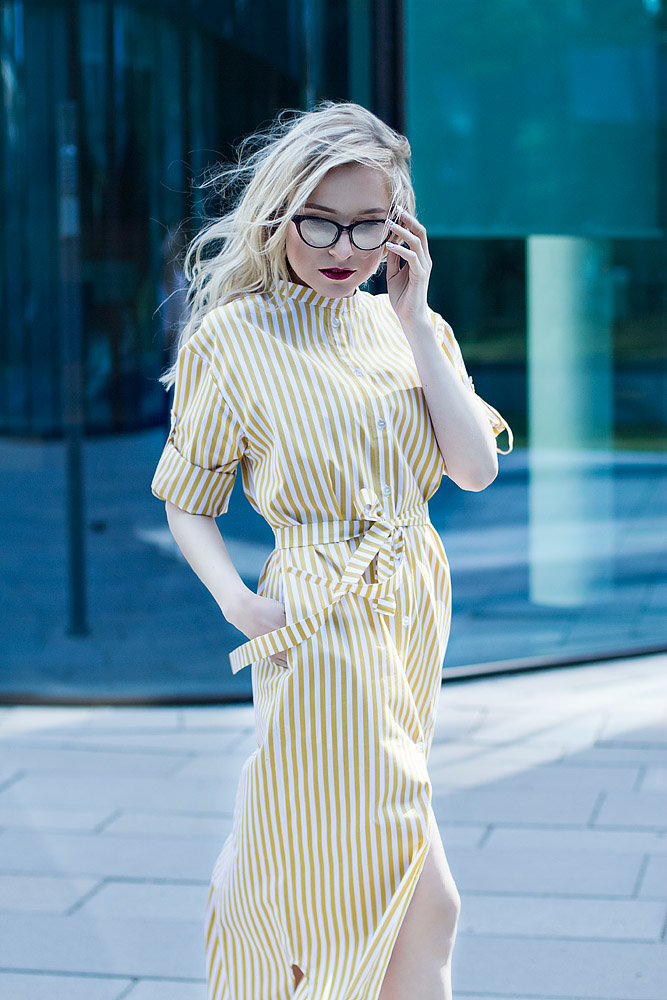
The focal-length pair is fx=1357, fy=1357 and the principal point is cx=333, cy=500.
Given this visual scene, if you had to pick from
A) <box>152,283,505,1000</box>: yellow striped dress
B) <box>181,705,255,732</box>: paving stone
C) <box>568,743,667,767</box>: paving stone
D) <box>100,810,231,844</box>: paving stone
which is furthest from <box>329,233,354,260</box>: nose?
<box>181,705,255,732</box>: paving stone

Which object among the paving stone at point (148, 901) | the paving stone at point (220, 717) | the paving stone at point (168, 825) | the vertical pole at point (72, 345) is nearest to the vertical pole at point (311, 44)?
the vertical pole at point (72, 345)

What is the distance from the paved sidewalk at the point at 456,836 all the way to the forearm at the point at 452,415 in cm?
126

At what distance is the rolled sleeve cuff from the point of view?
207 centimetres

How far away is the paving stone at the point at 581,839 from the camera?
138 inches

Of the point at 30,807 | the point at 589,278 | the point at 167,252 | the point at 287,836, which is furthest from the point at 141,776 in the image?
the point at 589,278

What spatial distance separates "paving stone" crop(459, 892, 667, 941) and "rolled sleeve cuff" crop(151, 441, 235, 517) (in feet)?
4.76

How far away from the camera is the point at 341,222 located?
196cm

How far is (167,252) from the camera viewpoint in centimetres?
506

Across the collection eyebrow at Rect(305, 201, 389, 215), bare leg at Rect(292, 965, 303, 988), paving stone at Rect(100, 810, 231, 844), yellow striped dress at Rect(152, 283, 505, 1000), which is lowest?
paving stone at Rect(100, 810, 231, 844)

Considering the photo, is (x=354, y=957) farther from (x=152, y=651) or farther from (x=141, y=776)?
(x=152, y=651)

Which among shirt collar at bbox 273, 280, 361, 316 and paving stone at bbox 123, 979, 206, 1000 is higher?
shirt collar at bbox 273, 280, 361, 316

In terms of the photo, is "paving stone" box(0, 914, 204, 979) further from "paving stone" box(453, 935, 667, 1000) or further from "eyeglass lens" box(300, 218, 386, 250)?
"eyeglass lens" box(300, 218, 386, 250)

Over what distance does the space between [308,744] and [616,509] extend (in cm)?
387

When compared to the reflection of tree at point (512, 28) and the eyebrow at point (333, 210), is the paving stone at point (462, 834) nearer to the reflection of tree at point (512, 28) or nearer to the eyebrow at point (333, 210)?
the eyebrow at point (333, 210)
